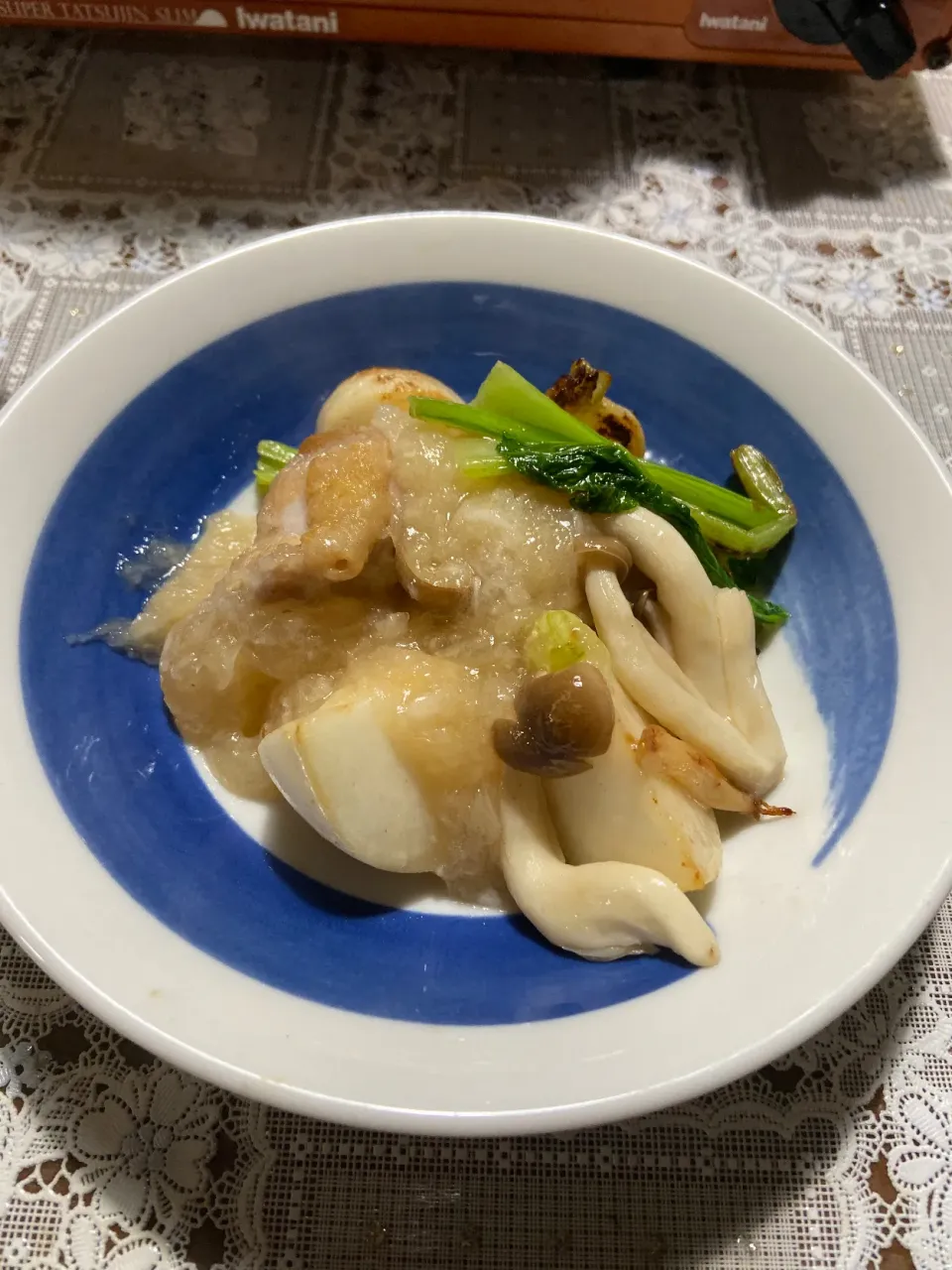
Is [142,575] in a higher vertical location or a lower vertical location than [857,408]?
lower

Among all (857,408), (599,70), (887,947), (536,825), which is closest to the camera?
(887,947)

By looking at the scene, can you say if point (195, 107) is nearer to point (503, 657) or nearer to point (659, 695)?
point (503, 657)

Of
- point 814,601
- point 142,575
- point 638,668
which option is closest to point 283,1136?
point 638,668

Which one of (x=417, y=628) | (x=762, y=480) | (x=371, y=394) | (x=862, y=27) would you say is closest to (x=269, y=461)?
(x=371, y=394)

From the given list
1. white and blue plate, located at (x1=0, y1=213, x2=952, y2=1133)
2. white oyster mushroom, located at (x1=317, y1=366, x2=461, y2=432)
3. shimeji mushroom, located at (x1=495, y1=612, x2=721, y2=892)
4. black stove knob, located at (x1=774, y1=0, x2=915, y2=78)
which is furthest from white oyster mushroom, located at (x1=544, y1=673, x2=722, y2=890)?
black stove knob, located at (x1=774, y1=0, x2=915, y2=78)

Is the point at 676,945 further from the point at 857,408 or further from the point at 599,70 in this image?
the point at 599,70

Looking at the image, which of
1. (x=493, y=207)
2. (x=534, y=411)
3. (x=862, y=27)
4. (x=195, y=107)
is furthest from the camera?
(x=195, y=107)
